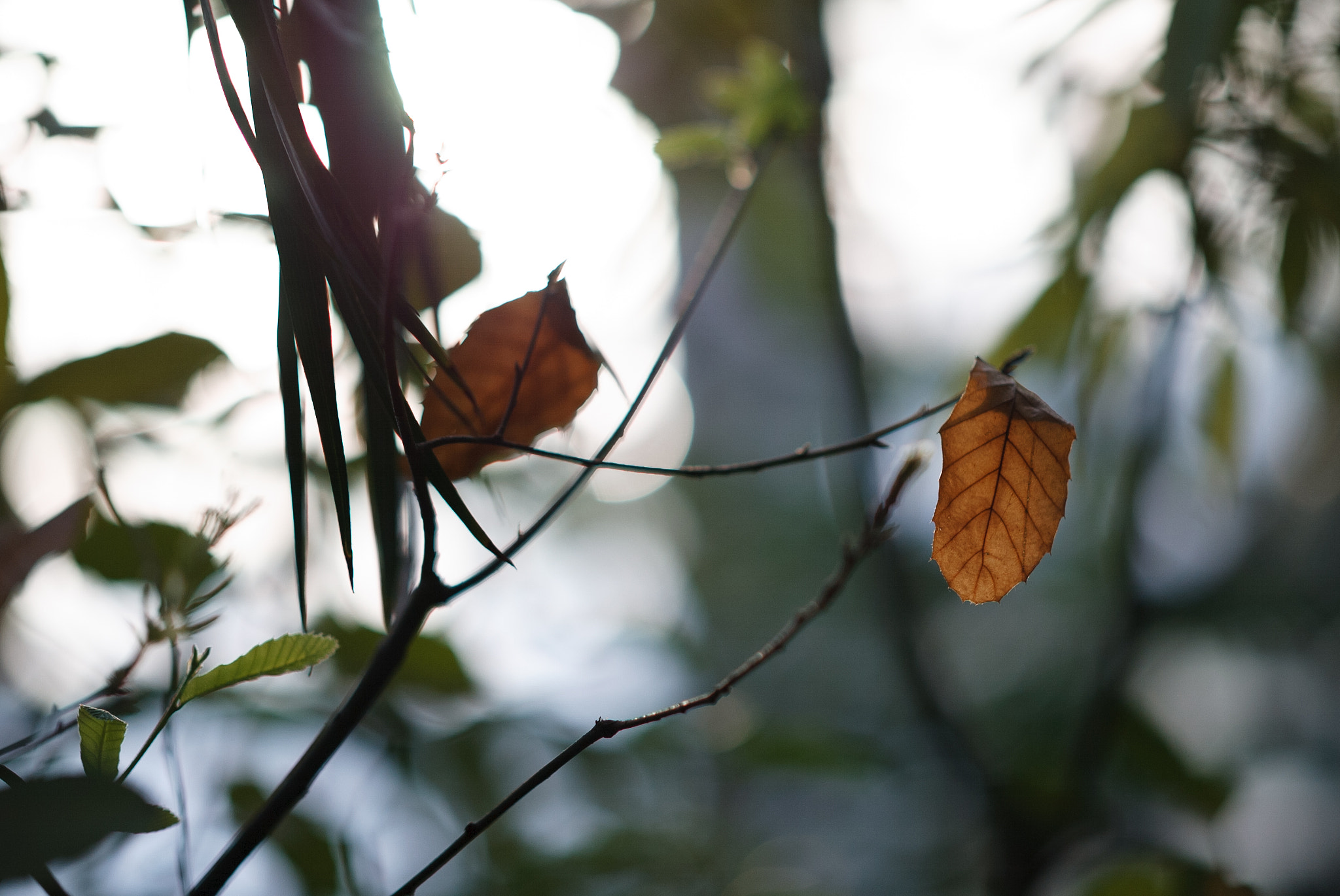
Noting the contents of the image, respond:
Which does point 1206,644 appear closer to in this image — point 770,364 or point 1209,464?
point 1209,464

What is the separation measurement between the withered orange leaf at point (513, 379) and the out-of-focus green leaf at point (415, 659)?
364 mm

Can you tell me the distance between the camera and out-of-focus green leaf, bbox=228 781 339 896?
543mm

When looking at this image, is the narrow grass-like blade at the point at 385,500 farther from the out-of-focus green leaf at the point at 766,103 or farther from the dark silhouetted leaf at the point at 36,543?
the out-of-focus green leaf at the point at 766,103

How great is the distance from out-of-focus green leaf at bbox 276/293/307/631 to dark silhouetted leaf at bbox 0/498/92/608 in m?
0.13

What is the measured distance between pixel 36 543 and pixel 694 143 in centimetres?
32

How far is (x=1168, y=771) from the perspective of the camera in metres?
0.72

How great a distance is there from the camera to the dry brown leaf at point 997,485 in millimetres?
182

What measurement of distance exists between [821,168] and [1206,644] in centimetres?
186

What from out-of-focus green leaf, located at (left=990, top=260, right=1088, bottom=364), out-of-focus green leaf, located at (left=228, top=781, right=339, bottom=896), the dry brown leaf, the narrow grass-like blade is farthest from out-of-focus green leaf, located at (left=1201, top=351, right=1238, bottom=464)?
out-of-focus green leaf, located at (left=228, top=781, right=339, bottom=896)

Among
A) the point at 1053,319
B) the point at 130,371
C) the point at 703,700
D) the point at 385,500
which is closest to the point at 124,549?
the point at 130,371

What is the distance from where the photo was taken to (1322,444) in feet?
4.91

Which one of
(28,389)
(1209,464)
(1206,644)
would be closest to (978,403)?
(28,389)

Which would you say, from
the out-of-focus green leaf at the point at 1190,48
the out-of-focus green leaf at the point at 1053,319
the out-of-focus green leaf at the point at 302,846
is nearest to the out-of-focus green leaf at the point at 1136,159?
the out-of-focus green leaf at the point at 1053,319

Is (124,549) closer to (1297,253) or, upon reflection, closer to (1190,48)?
(1190,48)
